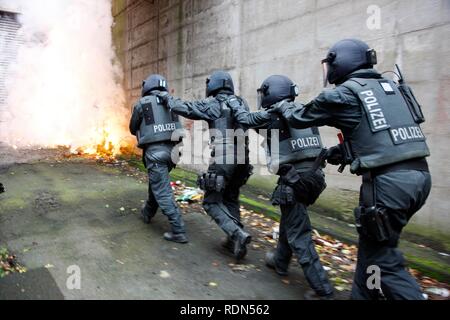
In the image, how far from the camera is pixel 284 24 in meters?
5.68

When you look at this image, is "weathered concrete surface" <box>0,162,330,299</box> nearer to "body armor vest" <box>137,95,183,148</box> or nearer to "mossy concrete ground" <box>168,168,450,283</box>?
"mossy concrete ground" <box>168,168,450,283</box>

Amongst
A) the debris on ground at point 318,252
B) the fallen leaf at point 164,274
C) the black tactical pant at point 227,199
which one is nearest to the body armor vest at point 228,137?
the black tactical pant at point 227,199

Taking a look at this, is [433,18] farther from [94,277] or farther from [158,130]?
[94,277]

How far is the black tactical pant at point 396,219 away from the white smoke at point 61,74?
1039 centimetres

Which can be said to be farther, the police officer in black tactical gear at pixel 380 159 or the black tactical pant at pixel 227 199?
the black tactical pant at pixel 227 199

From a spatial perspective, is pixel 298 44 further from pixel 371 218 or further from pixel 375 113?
pixel 371 218

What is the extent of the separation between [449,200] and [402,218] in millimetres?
2036

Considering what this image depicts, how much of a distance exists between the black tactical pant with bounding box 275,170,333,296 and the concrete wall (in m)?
1.88

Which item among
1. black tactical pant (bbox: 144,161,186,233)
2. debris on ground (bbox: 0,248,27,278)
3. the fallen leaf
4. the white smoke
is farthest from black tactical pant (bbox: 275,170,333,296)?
the white smoke

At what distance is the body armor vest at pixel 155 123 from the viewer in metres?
4.35

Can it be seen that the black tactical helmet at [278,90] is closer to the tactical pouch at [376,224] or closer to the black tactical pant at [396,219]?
the black tactical pant at [396,219]


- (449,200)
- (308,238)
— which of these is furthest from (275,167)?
(449,200)

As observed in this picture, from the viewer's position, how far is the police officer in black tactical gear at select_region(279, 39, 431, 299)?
223cm

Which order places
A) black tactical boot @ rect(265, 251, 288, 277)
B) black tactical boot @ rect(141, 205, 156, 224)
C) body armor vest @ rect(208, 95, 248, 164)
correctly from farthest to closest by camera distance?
black tactical boot @ rect(141, 205, 156, 224), body armor vest @ rect(208, 95, 248, 164), black tactical boot @ rect(265, 251, 288, 277)
